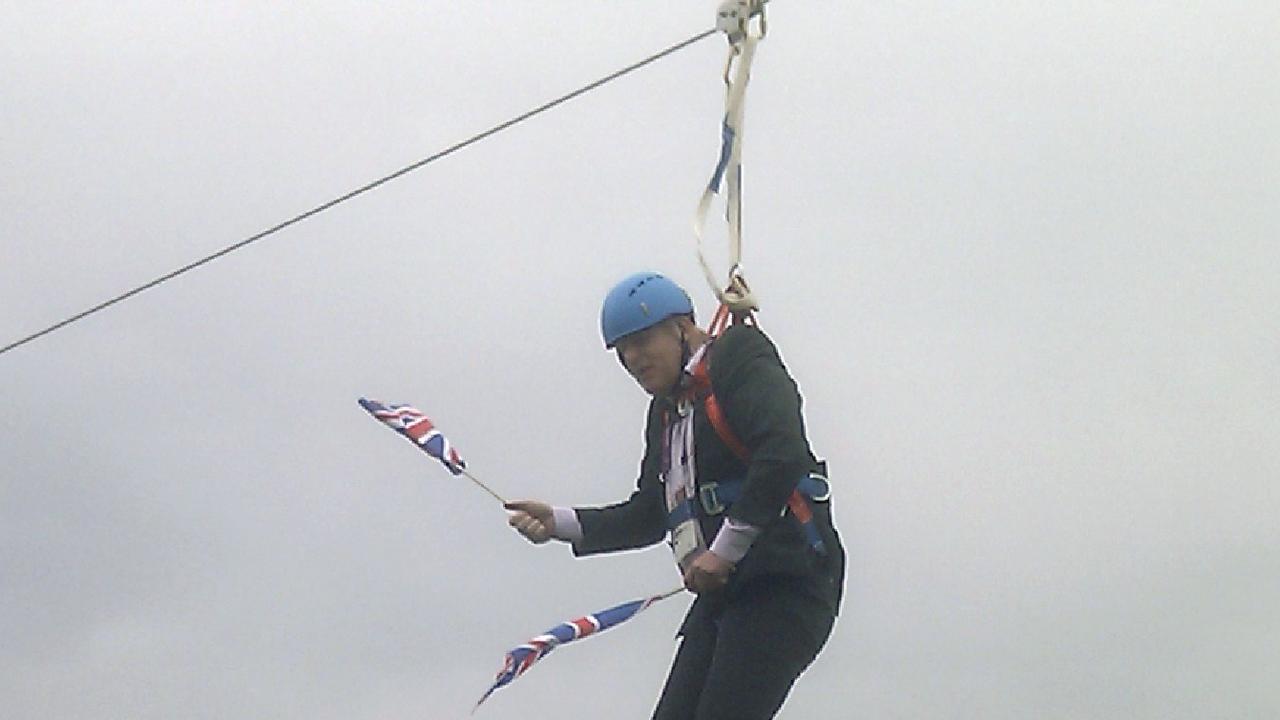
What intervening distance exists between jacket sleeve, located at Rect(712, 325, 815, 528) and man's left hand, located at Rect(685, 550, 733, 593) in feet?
0.40

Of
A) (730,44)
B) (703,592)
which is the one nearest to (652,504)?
(703,592)

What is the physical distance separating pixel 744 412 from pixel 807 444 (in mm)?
177

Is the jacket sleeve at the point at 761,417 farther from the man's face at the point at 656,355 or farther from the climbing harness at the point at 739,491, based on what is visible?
the man's face at the point at 656,355

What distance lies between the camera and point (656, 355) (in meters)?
5.30

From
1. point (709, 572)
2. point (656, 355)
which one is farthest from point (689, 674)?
point (656, 355)

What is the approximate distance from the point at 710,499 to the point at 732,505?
0.43ft

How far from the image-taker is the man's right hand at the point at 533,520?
5.68m

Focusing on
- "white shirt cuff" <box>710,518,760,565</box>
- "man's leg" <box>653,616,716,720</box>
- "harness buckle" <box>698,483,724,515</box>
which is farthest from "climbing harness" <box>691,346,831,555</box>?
"man's leg" <box>653,616,716,720</box>

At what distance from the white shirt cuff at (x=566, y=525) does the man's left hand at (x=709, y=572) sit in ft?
2.63

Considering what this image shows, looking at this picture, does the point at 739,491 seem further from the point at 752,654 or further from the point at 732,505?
the point at 752,654

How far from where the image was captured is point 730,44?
217 inches

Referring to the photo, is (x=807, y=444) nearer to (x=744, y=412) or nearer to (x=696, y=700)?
(x=744, y=412)

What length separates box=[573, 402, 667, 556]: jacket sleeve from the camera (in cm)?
568

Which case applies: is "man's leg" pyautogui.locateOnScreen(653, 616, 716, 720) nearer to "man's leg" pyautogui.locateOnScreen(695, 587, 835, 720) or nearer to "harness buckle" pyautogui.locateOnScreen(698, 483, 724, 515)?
"man's leg" pyautogui.locateOnScreen(695, 587, 835, 720)
